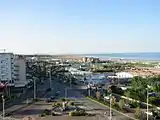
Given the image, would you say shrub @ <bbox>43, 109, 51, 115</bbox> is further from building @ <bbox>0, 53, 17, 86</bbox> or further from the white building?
building @ <bbox>0, 53, 17, 86</bbox>

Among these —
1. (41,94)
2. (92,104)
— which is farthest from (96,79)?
(92,104)

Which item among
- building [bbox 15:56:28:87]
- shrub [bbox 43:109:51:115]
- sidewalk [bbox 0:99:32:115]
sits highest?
building [bbox 15:56:28:87]

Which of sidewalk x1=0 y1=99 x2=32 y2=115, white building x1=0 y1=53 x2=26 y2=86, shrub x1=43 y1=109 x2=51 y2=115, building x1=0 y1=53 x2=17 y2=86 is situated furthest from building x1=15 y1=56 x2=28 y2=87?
shrub x1=43 y1=109 x2=51 y2=115

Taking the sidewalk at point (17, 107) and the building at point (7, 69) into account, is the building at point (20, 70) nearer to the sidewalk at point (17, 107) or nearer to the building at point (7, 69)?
the building at point (7, 69)

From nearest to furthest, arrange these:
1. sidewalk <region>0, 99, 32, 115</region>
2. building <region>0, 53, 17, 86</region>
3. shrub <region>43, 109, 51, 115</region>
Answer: shrub <region>43, 109, 51, 115</region>, sidewalk <region>0, 99, 32, 115</region>, building <region>0, 53, 17, 86</region>

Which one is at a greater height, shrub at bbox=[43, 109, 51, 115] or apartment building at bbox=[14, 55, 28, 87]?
apartment building at bbox=[14, 55, 28, 87]

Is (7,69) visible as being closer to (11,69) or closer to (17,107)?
(11,69)

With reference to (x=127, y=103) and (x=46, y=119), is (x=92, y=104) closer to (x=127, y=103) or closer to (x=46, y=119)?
(x=127, y=103)

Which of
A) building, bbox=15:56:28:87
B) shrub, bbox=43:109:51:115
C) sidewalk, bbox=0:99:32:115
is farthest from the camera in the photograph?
building, bbox=15:56:28:87
